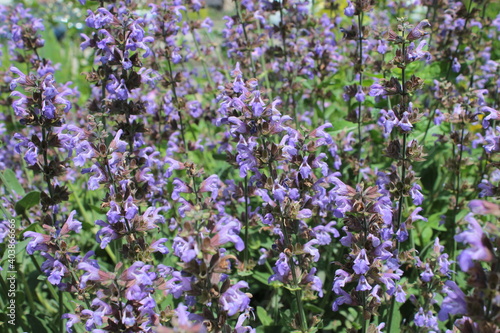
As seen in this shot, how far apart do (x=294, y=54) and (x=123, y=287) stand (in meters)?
3.62

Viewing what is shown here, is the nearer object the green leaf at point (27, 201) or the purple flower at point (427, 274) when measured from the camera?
the purple flower at point (427, 274)

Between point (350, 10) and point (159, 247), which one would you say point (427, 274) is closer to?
point (159, 247)

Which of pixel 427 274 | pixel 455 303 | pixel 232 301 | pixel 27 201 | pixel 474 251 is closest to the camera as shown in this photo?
pixel 474 251

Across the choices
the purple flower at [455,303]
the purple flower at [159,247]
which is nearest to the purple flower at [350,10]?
the purple flower at [159,247]

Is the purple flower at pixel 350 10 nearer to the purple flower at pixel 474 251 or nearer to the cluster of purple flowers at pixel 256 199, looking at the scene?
the cluster of purple flowers at pixel 256 199

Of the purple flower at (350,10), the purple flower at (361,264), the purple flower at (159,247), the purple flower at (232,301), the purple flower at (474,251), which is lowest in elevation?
the purple flower at (159,247)

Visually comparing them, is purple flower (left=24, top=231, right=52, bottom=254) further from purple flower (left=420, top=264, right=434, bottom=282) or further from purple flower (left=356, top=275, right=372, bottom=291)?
purple flower (left=420, top=264, right=434, bottom=282)

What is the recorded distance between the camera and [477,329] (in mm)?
1989

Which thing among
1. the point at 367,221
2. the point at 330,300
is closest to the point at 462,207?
the point at 330,300

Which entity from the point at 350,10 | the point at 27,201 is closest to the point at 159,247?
the point at 27,201

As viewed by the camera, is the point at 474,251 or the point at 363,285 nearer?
the point at 474,251

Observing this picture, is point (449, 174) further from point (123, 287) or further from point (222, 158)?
point (123, 287)

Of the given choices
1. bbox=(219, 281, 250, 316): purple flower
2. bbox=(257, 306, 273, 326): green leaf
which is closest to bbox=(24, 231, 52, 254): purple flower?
bbox=(219, 281, 250, 316): purple flower

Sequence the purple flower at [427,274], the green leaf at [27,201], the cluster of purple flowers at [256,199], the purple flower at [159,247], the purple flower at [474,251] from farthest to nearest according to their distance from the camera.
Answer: the green leaf at [27,201]
the purple flower at [427,274]
the purple flower at [159,247]
the cluster of purple flowers at [256,199]
the purple flower at [474,251]
